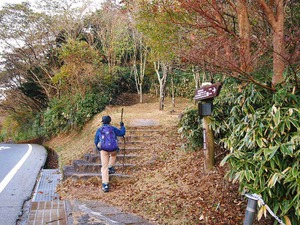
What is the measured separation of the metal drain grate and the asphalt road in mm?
187

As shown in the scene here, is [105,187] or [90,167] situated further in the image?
[90,167]

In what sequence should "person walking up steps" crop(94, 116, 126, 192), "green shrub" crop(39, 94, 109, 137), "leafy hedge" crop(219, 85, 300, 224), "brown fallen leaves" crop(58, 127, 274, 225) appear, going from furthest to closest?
"green shrub" crop(39, 94, 109, 137), "person walking up steps" crop(94, 116, 126, 192), "brown fallen leaves" crop(58, 127, 274, 225), "leafy hedge" crop(219, 85, 300, 224)

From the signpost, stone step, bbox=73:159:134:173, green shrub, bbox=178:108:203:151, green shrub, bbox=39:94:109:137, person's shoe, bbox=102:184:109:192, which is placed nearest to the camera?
the signpost

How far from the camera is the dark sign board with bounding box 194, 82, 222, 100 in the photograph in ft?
17.0

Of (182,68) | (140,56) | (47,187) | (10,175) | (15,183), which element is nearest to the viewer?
(47,187)

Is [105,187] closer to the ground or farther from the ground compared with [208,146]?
closer to the ground

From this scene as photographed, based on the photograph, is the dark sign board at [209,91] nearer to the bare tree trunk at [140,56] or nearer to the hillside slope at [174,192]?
the hillside slope at [174,192]

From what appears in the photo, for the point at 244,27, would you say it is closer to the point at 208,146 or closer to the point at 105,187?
the point at 208,146

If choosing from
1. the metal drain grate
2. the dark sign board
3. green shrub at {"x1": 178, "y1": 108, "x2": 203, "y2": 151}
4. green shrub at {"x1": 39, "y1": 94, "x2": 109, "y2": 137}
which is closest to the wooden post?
the dark sign board

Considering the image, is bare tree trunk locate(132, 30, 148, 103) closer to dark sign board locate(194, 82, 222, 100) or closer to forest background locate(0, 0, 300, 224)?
forest background locate(0, 0, 300, 224)

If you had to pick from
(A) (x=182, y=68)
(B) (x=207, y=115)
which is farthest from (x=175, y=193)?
(A) (x=182, y=68)

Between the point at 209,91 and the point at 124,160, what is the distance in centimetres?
378

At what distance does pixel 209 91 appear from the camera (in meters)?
5.36

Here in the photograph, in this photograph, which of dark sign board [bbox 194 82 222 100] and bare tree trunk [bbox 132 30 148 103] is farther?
bare tree trunk [bbox 132 30 148 103]
